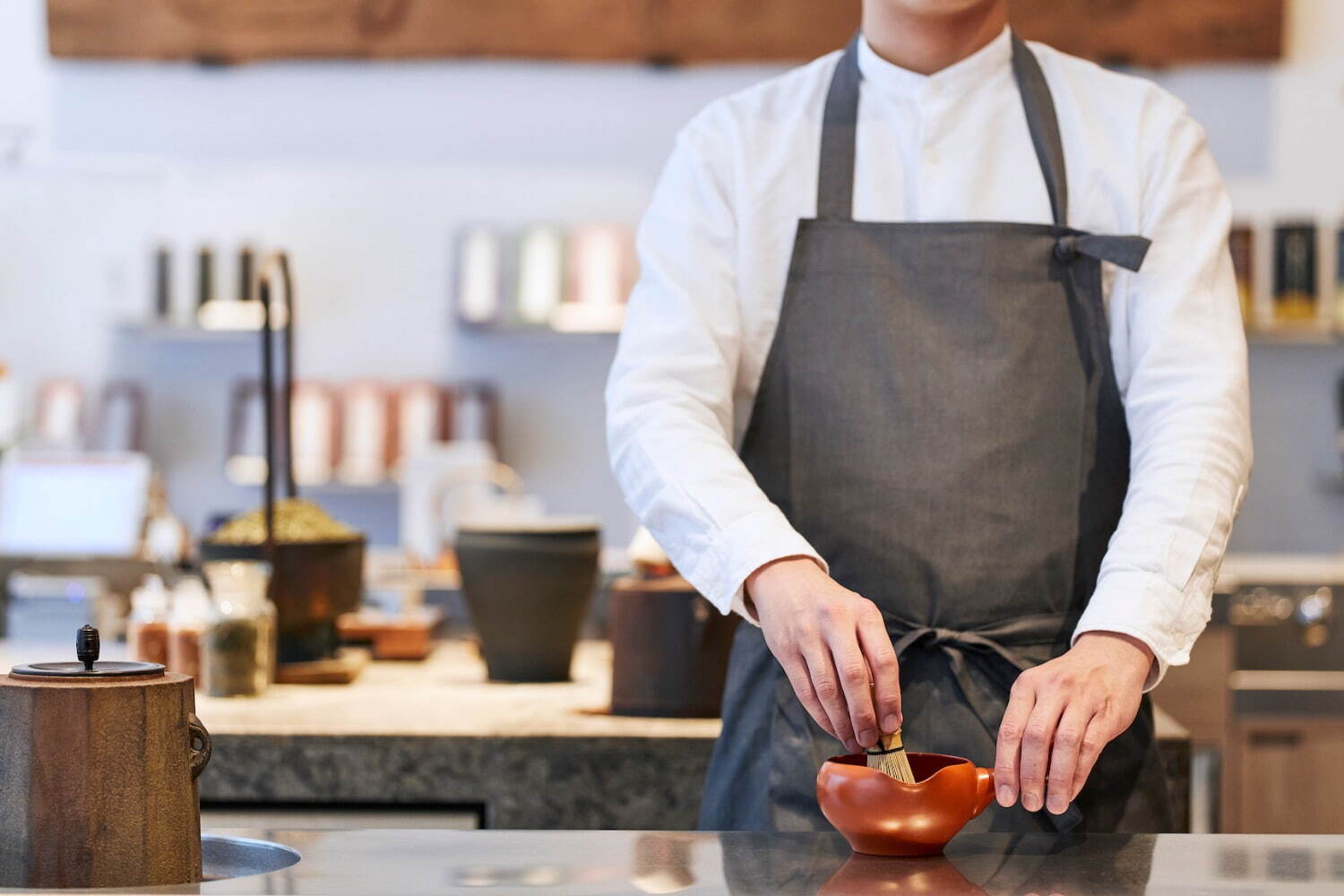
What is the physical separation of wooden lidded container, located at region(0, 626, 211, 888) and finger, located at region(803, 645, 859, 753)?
452mm

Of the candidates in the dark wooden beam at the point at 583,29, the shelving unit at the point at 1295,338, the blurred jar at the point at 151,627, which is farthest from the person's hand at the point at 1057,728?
the dark wooden beam at the point at 583,29

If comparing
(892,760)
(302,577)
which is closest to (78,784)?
(892,760)

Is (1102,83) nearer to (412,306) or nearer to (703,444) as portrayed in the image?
(703,444)

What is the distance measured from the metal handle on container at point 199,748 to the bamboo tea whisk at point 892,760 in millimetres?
443

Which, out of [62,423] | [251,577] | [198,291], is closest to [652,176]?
[198,291]

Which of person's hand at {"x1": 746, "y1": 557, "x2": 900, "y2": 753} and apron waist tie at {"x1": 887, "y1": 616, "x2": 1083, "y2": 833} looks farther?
apron waist tie at {"x1": 887, "y1": 616, "x2": 1083, "y2": 833}

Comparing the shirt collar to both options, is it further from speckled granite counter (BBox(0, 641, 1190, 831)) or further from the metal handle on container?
the metal handle on container

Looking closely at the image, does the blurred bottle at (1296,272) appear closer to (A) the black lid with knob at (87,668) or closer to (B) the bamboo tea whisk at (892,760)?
(B) the bamboo tea whisk at (892,760)

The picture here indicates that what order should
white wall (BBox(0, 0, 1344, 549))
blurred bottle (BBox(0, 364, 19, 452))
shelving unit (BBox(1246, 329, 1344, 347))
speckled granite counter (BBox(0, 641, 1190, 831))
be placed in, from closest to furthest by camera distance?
speckled granite counter (BBox(0, 641, 1190, 831)) → blurred bottle (BBox(0, 364, 19, 452)) → shelving unit (BBox(1246, 329, 1344, 347)) → white wall (BBox(0, 0, 1344, 549))

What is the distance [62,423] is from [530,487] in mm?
1438

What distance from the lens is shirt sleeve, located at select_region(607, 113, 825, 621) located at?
1.29 metres

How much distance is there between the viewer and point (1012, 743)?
1.09m

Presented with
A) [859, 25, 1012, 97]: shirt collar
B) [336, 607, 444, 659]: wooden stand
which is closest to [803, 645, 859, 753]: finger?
[859, 25, 1012, 97]: shirt collar

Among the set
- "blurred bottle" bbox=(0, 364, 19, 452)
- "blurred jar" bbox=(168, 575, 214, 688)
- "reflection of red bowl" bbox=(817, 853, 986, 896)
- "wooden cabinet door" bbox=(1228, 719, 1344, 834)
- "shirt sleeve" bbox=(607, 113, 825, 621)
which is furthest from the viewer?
Result: "blurred bottle" bbox=(0, 364, 19, 452)
